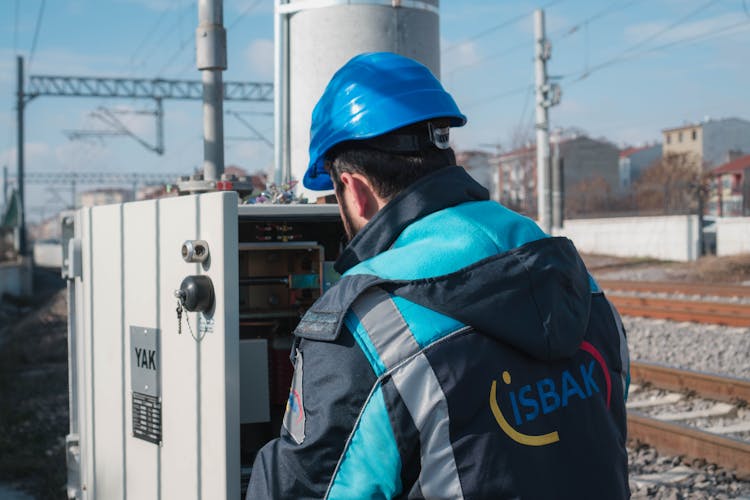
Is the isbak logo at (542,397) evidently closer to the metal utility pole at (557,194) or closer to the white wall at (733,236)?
the metal utility pole at (557,194)

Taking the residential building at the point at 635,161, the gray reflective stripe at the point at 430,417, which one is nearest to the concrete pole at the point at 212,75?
the gray reflective stripe at the point at 430,417

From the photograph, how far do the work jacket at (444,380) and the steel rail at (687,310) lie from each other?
11034mm

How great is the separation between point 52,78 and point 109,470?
109 ft

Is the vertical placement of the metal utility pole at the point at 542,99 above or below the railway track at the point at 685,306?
above

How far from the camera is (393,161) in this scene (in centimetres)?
186

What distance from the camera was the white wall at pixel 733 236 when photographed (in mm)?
26625

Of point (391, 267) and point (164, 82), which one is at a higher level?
point (164, 82)

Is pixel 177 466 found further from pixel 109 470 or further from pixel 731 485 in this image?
pixel 731 485

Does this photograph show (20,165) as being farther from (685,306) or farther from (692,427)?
(692,427)

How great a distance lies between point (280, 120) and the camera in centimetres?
474

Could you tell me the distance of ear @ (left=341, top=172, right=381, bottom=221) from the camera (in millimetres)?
1866

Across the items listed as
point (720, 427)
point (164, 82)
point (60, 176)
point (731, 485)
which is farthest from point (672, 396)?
point (60, 176)

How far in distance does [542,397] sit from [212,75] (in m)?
4.03

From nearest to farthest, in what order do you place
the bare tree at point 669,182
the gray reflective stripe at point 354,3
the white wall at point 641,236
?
the gray reflective stripe at point 354,3
the white wall at point 641,236
the bare tree at point 669,182
